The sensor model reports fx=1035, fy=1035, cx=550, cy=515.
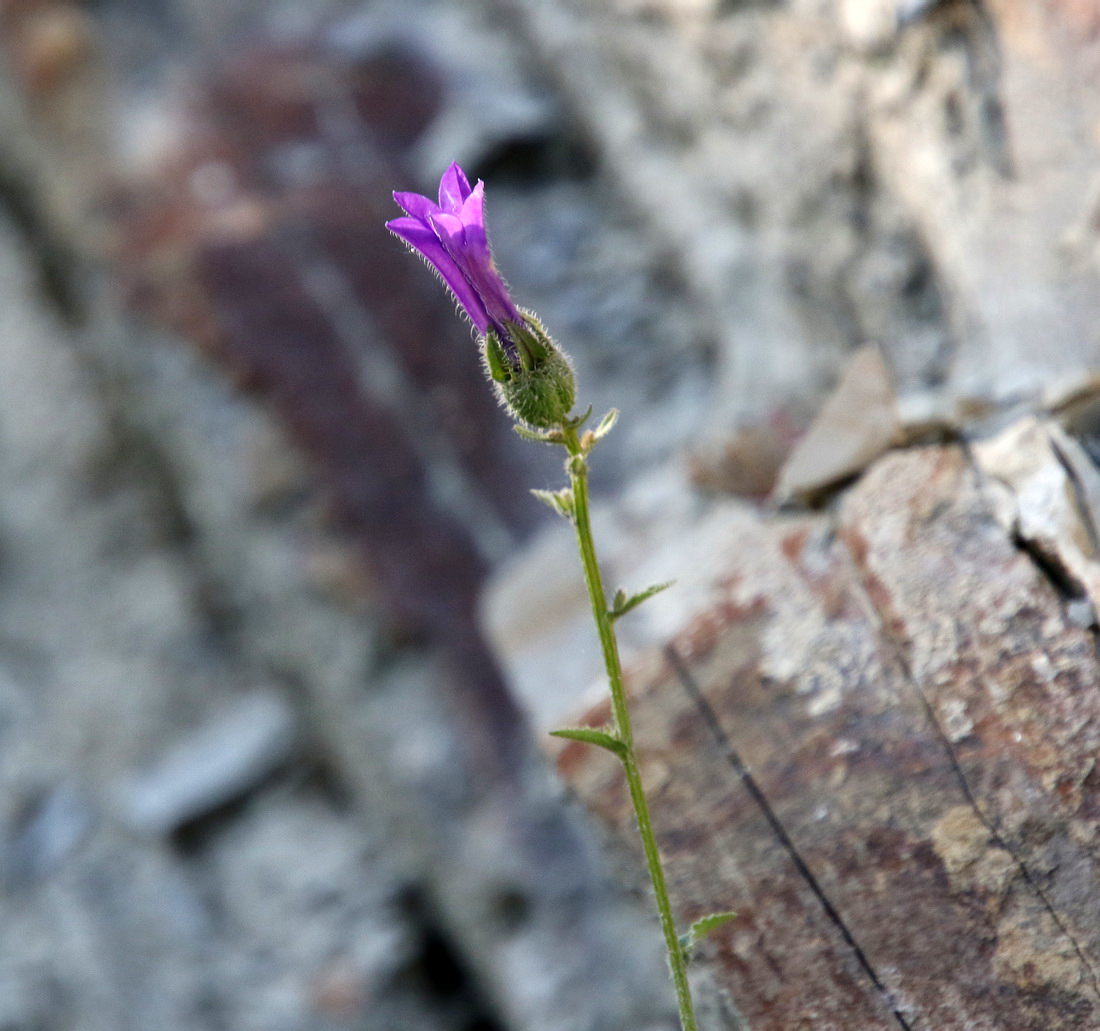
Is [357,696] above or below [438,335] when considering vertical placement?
below

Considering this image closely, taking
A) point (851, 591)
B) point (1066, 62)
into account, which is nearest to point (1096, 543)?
point (851, 591)

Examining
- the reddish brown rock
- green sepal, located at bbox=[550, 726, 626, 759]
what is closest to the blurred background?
the reddish brown rock

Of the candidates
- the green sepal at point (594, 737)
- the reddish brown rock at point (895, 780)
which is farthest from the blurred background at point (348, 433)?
the green sepal at point (594, 737)

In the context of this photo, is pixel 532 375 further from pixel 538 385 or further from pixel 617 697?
pixel 617 697

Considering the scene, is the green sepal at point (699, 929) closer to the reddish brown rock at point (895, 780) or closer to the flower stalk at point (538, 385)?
the flower stalk at point (538, 385)

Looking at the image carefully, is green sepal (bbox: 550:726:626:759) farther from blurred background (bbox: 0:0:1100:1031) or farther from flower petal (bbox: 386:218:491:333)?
blurred background (bbox: 0:0:1100:1031)

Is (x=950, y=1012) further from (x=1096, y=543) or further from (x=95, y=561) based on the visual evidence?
(x=95, y=561)

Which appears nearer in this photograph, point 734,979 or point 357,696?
point 734,979
